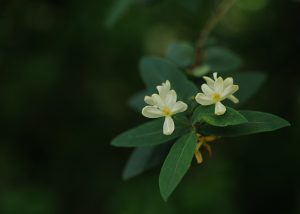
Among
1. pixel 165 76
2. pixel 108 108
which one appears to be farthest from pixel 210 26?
pixel 108 108

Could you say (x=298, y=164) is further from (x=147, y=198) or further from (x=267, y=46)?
(x=147, y=198)

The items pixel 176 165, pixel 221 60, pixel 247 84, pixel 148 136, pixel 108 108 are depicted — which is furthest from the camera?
pixel 108 108

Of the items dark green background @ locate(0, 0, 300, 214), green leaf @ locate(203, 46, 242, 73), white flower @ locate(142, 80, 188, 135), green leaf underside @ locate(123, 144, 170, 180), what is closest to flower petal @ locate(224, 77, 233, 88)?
white flower @ locate(142, 80, 188, 135)

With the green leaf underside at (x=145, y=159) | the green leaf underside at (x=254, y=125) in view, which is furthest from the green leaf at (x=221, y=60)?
the green leaf underside at (x=254, y=125)

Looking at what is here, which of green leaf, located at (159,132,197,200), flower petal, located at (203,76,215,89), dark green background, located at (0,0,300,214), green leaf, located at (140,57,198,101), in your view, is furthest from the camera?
dark green background, located at (0,0,300,214)

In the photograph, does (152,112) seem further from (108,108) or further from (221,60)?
(108,108)

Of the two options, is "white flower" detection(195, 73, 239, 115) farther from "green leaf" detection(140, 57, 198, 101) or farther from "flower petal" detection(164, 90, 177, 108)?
"green leaf" detection(140, 57, 198, 101)

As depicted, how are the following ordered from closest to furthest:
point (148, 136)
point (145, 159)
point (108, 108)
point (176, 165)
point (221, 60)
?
point (176, 165) → point (148, 136) → point (145, 159) → point (221, 60) → point (108, 108)
